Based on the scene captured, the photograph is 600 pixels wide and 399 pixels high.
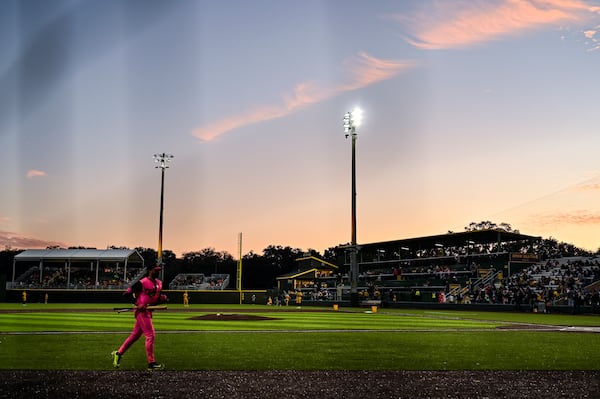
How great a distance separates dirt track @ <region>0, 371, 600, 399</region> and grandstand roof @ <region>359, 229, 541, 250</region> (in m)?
50.9

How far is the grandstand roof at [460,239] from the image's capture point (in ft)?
200

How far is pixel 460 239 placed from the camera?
2574 inches

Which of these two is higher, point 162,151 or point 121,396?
point 162,151

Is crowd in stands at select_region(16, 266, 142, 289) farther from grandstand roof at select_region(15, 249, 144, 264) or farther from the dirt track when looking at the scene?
the dirt track

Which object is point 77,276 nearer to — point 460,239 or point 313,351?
point 460,239

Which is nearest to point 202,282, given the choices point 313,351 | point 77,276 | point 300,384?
point 77,276

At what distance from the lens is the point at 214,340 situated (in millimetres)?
16953

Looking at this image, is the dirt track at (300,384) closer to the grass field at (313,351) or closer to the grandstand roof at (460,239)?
the grass field at (313,351)

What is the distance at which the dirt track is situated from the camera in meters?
8.34

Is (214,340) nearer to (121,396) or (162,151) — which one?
(121,396)

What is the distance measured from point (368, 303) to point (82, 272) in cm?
5102

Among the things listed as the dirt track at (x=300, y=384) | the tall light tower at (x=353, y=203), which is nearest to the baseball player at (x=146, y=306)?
the dirt track at (x=300, y=384)

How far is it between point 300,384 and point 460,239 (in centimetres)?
5907

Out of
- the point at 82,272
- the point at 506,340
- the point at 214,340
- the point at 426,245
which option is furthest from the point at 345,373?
the point at 82,272
